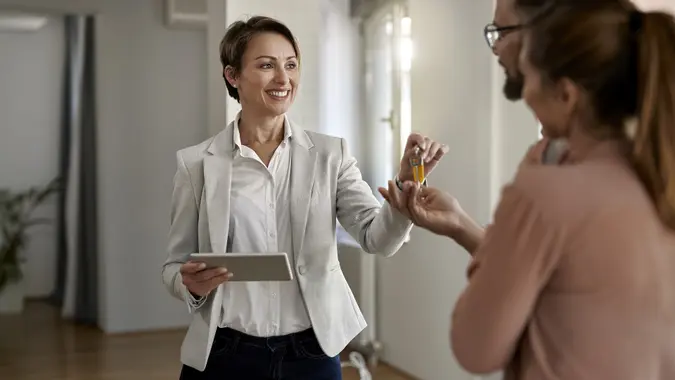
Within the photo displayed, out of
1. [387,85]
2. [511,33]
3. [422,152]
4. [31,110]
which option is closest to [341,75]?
[387,85]

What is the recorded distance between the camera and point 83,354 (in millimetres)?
4359

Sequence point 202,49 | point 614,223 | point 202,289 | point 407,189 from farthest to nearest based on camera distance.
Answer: point 202,49
point 202,289
point 407,189
point 614,223

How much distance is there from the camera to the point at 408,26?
3.60m

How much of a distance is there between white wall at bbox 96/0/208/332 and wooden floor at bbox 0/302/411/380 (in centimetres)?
25

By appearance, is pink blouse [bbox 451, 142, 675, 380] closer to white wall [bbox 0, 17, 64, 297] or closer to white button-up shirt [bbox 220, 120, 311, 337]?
white button-up shirt [bbox 220, 120, 311, 337]

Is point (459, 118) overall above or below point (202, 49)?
below

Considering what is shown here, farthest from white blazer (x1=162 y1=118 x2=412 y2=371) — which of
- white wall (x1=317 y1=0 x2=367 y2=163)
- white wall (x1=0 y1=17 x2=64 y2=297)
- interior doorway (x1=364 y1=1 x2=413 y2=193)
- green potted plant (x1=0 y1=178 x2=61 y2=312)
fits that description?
white wall (x1=0 y1=17 x2=64 y2=297)

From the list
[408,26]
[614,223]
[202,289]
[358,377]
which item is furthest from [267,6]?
[614,223]

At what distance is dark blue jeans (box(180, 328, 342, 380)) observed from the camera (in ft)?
5.10

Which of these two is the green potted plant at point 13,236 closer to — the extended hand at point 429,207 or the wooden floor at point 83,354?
the wooden floor at point 83,354

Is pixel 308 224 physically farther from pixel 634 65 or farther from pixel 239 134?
pixel 634 65

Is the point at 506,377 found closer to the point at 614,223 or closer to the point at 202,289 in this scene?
the point at 614,223

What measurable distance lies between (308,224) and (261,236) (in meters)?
0.11

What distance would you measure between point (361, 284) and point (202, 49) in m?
2.09
